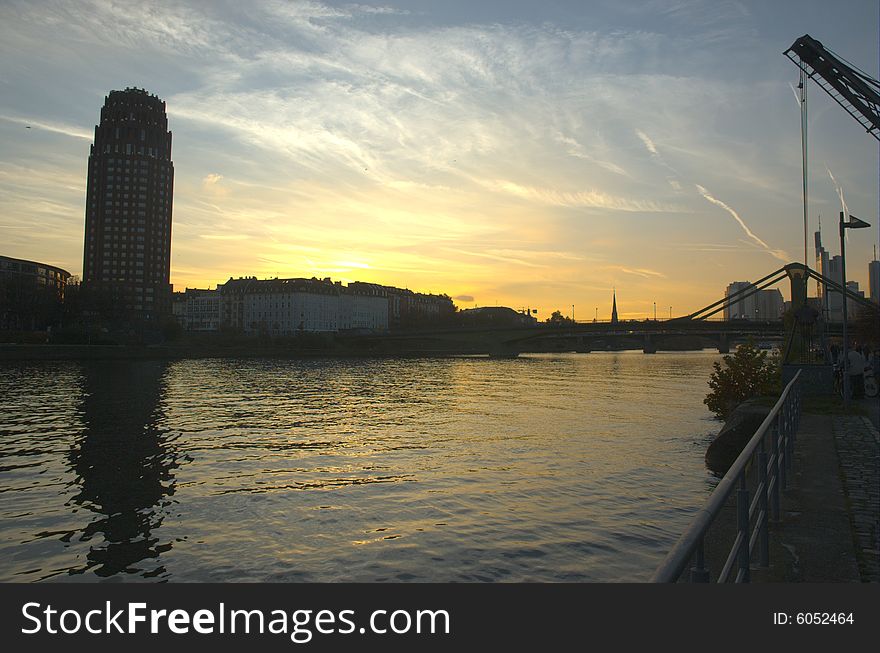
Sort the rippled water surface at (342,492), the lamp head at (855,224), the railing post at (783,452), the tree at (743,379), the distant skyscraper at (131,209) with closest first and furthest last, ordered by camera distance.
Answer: the railing post at (783,452), the rippled water surface at (342,492), the lamp head at (855,224), the tree at (743,379), the distant skyscraper at (131,209)

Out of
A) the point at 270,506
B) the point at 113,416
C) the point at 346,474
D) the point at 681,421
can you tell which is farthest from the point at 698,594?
the point at 113,416

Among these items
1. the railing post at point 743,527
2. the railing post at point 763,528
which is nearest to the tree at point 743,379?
the railing post at point 763,528

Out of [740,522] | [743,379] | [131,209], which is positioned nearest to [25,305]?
[131,209]

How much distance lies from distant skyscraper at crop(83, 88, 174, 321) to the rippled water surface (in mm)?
147788

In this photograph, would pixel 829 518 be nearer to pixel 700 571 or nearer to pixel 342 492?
pixel 700 571

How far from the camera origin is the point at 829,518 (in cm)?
705

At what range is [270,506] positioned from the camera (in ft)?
41.8

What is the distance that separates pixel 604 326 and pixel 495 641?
97409 mm

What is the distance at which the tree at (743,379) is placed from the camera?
24.2 m

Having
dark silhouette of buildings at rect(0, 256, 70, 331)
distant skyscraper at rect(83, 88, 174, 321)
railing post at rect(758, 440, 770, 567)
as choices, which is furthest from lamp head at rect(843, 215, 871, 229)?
distant skyscraper at rect(83, 88, 174, 321)

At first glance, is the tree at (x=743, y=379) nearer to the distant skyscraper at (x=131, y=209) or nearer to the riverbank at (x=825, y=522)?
the riverbank at (x=825, y=522)

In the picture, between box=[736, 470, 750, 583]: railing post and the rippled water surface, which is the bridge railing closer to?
box=[736, 470, 750, 583]: railing post

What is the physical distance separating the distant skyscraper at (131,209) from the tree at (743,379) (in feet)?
512

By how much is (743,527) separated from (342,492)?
10.4 metres
